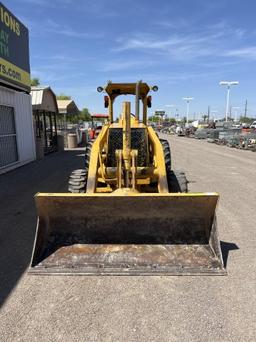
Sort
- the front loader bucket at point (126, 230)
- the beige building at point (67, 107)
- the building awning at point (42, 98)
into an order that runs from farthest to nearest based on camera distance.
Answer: the beige building at point (67, 107), the building awning at point (42, 98), the front loader bucket at point (126, 230)

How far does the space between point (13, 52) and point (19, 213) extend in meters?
8.84

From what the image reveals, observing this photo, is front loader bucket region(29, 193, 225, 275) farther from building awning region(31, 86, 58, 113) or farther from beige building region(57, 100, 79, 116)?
beige building region(57, 100, 79, 116)

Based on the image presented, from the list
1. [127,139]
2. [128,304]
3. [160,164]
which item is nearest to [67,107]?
[160,164]

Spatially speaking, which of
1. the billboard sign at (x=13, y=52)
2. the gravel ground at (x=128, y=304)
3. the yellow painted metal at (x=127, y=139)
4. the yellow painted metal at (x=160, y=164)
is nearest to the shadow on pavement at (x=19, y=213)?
the gravel ground at (x=128, y=304)

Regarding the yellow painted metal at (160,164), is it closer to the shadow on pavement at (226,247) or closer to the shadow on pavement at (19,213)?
the shadow on pavement at (226,247)

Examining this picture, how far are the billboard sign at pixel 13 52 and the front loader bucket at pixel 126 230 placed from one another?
344 inches

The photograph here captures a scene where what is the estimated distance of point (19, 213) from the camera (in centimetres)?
642

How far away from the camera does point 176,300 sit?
3.34 meters

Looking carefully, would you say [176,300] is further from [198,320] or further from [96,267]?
[96,267]

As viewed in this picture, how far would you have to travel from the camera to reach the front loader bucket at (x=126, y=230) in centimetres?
395

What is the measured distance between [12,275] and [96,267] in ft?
3.40

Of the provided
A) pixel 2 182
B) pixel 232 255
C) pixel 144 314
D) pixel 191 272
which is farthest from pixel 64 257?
pixel 2 182

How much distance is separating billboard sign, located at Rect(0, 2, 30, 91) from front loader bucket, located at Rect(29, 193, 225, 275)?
8.74 meters

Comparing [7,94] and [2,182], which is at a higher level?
[7,94]
